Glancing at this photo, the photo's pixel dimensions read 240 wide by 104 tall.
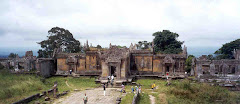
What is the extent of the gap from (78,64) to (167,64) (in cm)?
1658

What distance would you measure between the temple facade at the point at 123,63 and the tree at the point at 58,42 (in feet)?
46.0

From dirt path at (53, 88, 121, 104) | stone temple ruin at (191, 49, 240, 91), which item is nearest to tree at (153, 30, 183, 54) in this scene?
stone temple ruin at (191, 49, 240, 91)

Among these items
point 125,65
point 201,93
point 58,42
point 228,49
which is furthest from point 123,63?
point 228,49

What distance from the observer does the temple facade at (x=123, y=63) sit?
29.4 meters

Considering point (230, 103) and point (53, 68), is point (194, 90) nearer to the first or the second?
point (230, 103)

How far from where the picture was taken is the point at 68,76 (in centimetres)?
3459

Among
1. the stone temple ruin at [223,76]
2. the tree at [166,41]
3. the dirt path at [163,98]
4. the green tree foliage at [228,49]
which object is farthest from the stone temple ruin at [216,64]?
the tree at [166,41]

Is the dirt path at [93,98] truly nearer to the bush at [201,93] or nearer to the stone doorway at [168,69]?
the bush at [201,93]

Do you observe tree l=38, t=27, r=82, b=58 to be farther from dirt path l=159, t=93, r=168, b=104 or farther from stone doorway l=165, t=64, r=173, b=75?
dirt path l=159, t=93, r=168, b=104

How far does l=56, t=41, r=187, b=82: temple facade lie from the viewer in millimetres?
29406

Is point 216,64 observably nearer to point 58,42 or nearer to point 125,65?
point 125,65

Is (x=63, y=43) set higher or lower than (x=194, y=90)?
higher

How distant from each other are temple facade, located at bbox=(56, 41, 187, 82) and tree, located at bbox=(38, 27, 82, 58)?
14.0 m

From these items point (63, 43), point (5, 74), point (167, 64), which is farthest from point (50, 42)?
point (167, 64)
